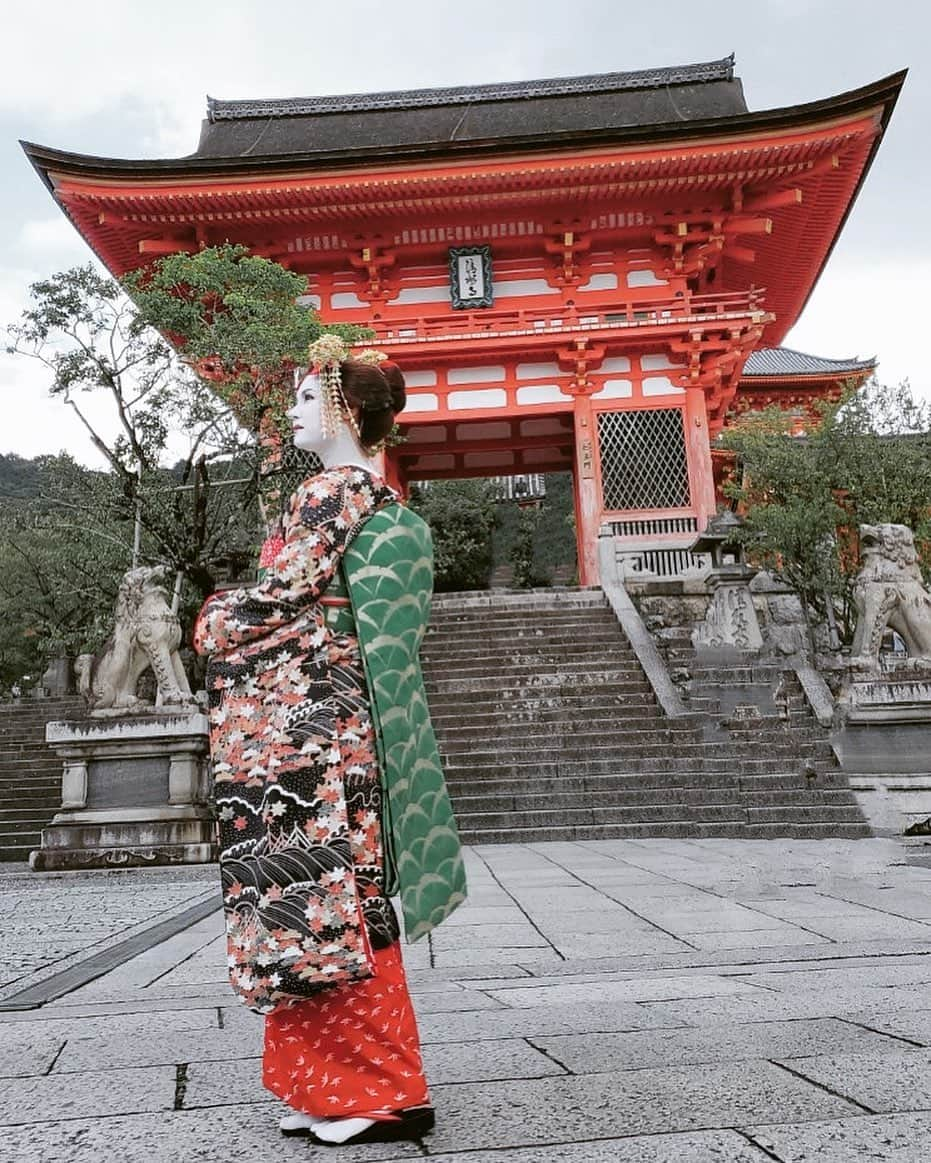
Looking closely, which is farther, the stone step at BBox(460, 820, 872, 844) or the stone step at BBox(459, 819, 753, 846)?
the stone step at BBox(459, 819, 753, 846)

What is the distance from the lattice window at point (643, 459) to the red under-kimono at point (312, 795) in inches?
514

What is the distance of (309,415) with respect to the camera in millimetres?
2264

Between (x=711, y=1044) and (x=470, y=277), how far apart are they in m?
14.5

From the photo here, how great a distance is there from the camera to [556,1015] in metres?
2.63

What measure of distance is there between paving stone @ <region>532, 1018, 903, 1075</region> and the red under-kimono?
496 millimetres

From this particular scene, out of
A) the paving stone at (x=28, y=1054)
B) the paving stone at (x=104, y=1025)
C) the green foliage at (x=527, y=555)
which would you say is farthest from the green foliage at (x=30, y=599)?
the paving stone at (x=28, y=1054)

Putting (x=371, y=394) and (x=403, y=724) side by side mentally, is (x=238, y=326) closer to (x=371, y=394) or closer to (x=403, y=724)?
(x=371, y=394)

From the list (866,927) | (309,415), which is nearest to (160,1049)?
(309,415)

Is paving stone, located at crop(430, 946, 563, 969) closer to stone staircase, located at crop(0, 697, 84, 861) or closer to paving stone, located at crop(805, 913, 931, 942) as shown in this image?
paving stone, located at crop(805, 913, 931, 942)

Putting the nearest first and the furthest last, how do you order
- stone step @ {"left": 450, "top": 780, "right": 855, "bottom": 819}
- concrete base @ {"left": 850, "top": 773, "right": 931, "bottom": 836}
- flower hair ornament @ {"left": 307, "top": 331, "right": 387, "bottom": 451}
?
1. flower hair ornament @ {"left": 307, "top": 331, "right": 387, "bottom": 451}
2. concrete base @ {"left": 850, "top": 773, "right": 931, "bottom": 836}
3. stone step @ {"left": 450, "top": 780, "right": 855, "bottom": 819}

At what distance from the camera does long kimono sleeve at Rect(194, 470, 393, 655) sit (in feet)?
6.72

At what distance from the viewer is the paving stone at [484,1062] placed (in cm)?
210

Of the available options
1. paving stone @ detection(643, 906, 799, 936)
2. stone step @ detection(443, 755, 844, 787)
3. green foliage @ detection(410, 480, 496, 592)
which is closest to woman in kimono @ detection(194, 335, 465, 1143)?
paving stone @ detection(643, 906, 799, 936)

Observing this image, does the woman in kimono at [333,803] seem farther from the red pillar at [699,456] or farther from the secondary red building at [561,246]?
the red pillar at [699,456]
